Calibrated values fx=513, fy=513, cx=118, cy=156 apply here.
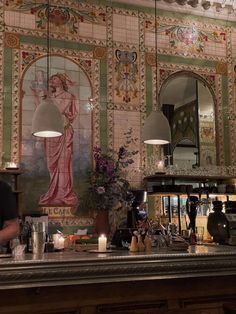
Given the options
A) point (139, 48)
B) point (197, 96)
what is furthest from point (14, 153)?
point (197, 96)

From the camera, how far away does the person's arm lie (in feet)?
12.8

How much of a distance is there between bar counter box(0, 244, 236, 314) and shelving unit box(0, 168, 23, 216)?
323 cm

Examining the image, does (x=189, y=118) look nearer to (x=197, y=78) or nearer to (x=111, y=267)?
(x=197, y=78)

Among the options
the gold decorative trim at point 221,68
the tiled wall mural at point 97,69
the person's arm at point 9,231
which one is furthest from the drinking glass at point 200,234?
the gold decorative trim at point 221,68

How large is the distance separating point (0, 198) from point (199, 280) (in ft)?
5.68

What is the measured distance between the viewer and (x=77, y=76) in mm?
8125

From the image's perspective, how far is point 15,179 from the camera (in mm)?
7246

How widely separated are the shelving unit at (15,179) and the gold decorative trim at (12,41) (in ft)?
6.30

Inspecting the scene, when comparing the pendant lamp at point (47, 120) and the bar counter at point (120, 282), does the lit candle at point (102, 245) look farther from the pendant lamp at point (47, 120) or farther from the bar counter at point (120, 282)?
the pendant lamp at point (47, 120)

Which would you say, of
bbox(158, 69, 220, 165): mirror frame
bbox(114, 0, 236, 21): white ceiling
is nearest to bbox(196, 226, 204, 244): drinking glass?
bbox(158, 69, 220, 165): mirror frame

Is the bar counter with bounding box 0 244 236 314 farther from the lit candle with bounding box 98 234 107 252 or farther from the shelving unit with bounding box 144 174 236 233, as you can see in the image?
the shelving unit with bounding box 144 174 236 233

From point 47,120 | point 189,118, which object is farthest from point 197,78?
point 47,120

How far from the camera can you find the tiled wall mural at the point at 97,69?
7.65 m

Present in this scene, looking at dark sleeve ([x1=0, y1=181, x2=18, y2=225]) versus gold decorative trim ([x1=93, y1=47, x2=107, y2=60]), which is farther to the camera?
gold decorative trim ([x1=93, y1=47, x2=107, y2=60])
